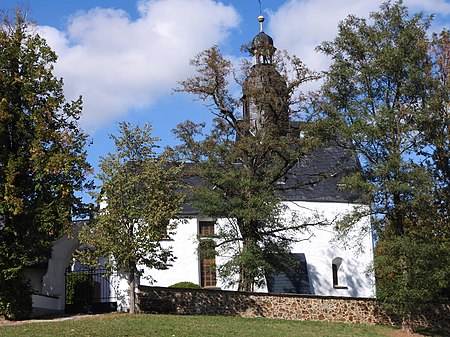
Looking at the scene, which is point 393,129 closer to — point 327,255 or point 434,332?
point 434,332

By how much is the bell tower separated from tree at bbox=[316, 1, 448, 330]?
209 cm

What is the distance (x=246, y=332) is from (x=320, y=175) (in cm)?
1072

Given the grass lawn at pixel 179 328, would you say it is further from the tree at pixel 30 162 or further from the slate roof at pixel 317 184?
the slate roof at pixel 317 184

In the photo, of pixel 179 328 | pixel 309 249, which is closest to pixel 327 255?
pixel 309 249

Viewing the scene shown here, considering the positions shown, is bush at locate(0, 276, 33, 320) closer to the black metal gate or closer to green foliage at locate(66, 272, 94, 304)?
the black metal gate

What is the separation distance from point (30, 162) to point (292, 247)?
45.2ft

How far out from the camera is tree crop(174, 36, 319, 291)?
26.6 metres

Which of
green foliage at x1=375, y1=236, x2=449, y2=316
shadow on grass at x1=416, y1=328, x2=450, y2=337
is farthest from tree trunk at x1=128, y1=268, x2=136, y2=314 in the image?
shadow on grass at x1=416, y1=328, x2=450, y2=337

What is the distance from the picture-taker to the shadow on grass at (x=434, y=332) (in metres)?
25.2

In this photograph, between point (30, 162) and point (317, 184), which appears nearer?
point (30, 162)

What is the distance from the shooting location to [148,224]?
22.9 meters

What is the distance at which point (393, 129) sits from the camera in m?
24.7

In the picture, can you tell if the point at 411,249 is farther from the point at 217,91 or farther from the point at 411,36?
the point at 217,91

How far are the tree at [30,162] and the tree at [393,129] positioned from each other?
10481 millimetres
